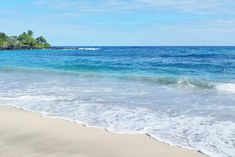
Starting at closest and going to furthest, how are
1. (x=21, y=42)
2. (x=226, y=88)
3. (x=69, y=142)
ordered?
1. (x=69, y=142)
2. (x=226, y=88)
3. (x=21, y=42)

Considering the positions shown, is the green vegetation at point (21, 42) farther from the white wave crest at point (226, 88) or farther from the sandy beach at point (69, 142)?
the sandy beach at point (69, 142)

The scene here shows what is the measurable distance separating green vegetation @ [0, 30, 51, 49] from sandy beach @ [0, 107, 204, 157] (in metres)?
123

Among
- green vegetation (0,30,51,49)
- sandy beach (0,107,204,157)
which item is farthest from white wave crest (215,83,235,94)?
green vegetation (0,30,51,49)

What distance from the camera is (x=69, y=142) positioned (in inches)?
301

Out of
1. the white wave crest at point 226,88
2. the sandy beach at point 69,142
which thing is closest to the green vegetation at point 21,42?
the white wave crest at point 226,88

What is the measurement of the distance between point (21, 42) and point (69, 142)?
132473 mm

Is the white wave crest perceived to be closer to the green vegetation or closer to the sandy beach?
the sandy beach

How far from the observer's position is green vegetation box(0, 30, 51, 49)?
13000cm

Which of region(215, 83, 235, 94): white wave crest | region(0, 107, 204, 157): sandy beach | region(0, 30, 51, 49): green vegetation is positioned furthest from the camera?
region(0, 30, 51, 49): green vegetation

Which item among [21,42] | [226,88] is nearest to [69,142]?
[226,88]

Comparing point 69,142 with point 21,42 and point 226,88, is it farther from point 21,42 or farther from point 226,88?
point 21,42

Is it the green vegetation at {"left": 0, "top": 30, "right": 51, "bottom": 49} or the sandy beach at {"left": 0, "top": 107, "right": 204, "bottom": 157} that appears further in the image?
the green vegetation at {"left": 0, "top": 30, "right": 51, "bottom": 49}

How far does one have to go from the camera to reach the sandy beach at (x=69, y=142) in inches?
270

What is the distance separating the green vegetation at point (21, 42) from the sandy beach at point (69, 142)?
12287 centimetres
